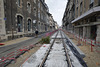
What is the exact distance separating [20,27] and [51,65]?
38.6 ft

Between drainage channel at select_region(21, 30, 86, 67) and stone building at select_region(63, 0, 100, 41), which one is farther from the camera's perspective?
stone building at select_region(63, 0, 100, 41)

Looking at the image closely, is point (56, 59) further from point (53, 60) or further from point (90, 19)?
point (90, 19)

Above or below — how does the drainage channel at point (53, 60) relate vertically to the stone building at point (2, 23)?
below

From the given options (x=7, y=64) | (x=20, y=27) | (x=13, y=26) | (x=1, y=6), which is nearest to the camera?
(x=7, y=64)

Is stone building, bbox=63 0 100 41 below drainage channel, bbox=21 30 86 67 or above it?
above

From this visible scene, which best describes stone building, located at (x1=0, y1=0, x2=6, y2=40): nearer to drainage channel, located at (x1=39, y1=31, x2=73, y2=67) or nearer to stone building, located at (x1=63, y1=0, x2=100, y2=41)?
drainage channel, located at (x1=39, y1=31, x2=73, y2=67)

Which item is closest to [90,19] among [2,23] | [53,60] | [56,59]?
[56,59]

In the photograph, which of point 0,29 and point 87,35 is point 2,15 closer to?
point 0,29

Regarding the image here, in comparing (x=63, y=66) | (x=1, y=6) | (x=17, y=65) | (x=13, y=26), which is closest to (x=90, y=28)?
(x=63, y=66)

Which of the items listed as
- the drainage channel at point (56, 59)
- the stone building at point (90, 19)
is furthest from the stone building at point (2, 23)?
the stone building at point (90, 19)

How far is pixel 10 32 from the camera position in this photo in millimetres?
9547

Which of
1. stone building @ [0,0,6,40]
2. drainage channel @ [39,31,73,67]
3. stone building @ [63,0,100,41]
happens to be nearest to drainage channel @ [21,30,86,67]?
drainage channel @ [39,31,73,67]

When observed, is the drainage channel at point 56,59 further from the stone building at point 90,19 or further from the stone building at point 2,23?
the stone building at point 2,23

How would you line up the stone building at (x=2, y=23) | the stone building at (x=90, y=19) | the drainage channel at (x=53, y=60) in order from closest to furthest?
1. the drainage channel at (x=53, y=60)
2. the stone building at (x=90, y=19)
3. the stone building at (x=2, y=23)
